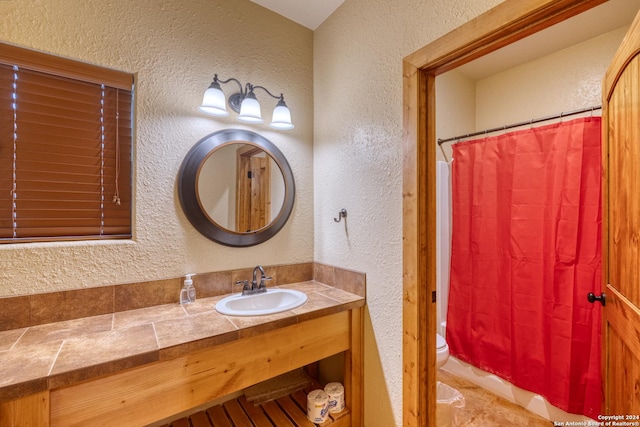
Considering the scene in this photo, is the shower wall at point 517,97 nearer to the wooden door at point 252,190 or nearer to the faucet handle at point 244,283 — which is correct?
the wooden door at point 252,190

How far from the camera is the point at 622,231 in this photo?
3.37ft

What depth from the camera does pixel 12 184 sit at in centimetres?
120

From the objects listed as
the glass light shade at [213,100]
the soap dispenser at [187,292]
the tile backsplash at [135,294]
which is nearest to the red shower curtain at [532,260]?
the tile backsplash at [135,294]

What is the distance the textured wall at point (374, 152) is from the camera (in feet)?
4.59

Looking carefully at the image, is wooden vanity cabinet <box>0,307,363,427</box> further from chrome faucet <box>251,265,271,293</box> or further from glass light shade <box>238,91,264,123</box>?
glass light shade <box>238,91,264,123</box>

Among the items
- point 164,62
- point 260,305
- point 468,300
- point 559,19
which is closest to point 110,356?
point 260,305

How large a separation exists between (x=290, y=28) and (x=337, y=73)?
50cm

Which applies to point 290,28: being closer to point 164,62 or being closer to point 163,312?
point 164,62

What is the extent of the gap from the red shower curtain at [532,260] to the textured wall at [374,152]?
1090 millimetres

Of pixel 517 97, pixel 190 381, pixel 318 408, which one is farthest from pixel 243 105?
pixel 517 97

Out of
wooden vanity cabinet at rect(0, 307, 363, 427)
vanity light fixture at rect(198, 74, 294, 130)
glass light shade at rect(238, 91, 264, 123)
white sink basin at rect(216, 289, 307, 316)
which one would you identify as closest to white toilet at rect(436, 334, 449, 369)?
wooden vanity cabinet at rect(0, 307, 363, 427)

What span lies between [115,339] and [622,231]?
1933mm

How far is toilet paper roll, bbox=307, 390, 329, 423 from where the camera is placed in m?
1.48

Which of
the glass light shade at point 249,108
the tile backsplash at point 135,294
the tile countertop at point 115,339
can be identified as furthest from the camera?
the glass light shade at point 249,108
